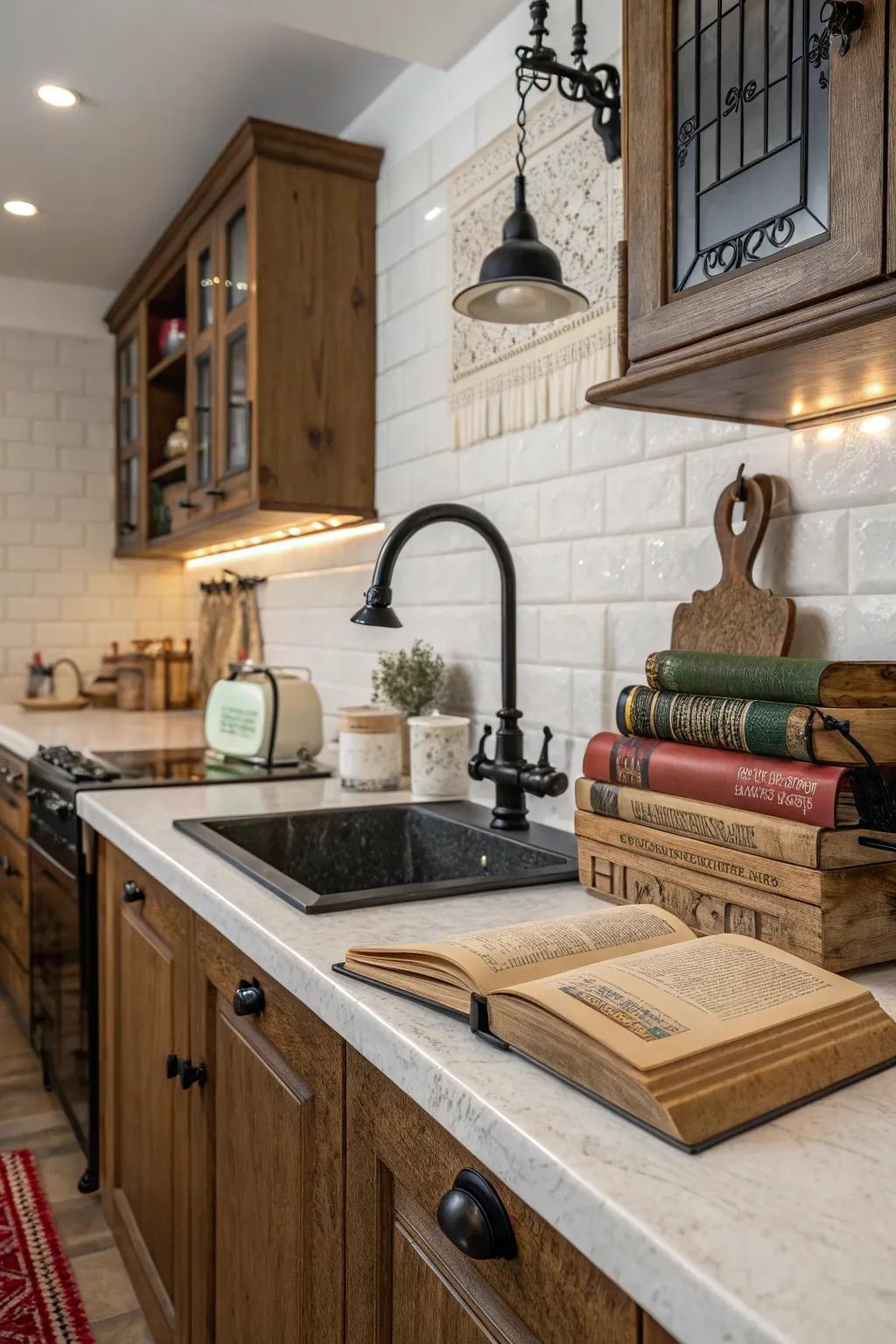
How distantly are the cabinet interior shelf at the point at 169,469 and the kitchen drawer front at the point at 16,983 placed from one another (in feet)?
5.12

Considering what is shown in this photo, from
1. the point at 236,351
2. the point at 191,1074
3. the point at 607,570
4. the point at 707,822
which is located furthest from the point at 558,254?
the point at 191,1074

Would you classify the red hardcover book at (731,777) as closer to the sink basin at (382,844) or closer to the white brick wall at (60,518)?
the sink basin at (382,844)

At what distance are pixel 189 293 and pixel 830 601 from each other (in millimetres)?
2247

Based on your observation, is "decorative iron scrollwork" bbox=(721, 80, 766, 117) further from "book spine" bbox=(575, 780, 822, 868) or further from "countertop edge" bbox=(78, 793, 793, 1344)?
"countertop edge" bbox=(78, 793, 793, 1344)

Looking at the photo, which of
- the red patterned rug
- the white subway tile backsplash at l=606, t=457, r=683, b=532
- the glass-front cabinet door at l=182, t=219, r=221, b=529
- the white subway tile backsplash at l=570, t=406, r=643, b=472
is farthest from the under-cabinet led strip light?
the red patterned rug

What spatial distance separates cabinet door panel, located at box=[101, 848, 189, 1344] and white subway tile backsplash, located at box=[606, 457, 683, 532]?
0.89 m

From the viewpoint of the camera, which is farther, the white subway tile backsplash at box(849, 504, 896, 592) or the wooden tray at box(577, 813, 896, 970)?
the white subway tile backsplash at box(849, 504, 896, 592)

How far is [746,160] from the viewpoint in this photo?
1.00m

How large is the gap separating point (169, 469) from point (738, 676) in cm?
272

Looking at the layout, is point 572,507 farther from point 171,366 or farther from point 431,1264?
point 171,366

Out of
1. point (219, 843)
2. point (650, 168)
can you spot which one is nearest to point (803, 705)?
point (650, 168)

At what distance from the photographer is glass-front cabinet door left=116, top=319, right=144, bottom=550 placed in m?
3.75

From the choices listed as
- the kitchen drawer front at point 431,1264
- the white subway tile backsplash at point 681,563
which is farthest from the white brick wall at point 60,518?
the kitchen drawer front at point 431,1264

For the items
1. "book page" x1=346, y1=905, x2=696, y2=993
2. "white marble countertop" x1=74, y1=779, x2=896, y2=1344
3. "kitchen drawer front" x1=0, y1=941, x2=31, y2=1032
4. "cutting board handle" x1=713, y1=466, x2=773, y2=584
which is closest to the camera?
"white marble countertop" x1=74, y1=779, x2=896, y2=1344
